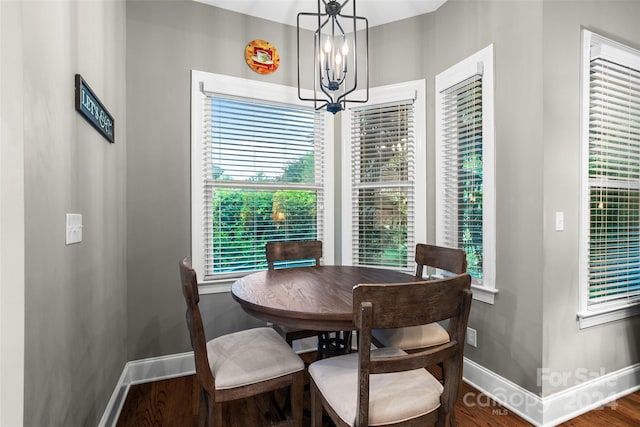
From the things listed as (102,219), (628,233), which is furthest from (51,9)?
(628,233)

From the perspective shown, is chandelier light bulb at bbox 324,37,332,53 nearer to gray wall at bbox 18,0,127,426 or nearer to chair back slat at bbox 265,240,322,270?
gray wall at bbox 18,0,127,426

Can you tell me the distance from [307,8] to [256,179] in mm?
1456

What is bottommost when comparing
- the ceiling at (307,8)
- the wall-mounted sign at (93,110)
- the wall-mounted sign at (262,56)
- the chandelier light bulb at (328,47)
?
the wall-mounted sign at (93,110)

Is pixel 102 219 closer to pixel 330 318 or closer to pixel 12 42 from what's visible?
pixel 12 42

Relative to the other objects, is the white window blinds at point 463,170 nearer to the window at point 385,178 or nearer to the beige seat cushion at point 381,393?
the window at point 385,178

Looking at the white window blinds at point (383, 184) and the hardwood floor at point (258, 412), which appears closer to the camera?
the hardwood floor at point (258, 412)

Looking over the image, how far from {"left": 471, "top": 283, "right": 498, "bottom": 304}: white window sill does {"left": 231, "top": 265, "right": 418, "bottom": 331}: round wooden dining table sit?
54 cm

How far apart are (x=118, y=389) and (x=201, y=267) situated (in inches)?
35.9

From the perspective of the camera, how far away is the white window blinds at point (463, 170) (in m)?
2.29

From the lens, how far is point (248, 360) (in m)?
1.52

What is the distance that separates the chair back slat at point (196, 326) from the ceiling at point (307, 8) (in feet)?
7.26

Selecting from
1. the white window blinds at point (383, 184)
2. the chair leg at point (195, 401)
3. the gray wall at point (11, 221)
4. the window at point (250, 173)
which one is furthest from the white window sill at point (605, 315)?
the gray wall at point (11, 221)

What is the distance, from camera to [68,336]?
1252 millimetres

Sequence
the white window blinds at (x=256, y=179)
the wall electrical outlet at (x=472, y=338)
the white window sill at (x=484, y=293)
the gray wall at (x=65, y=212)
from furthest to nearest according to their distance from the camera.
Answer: the white window blinds at (x=256, y=179) < the wall electrical outlet at (x=472, y=338) < the white window sill at (x=484, y=293) < the gray wall at (x=65, y=212)
